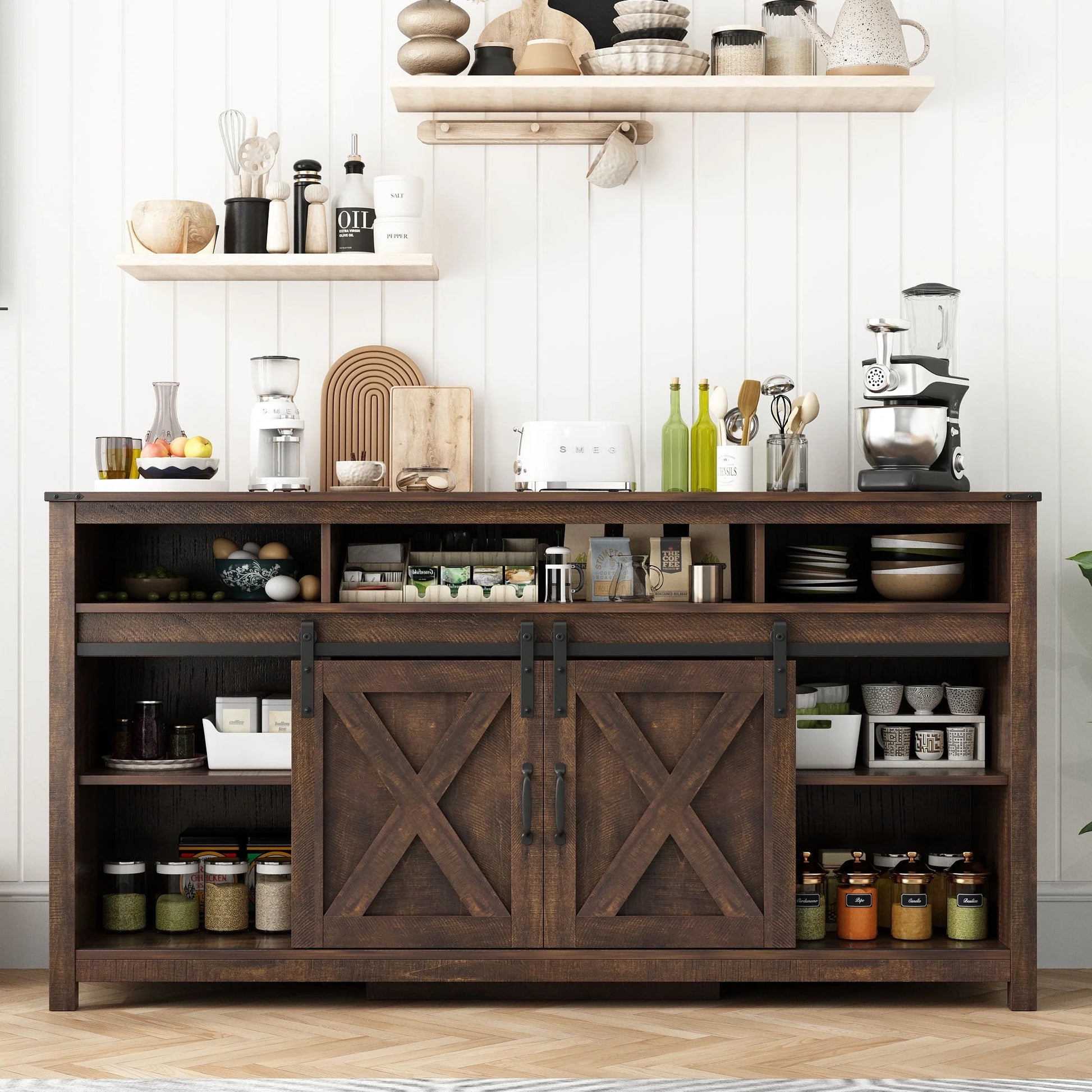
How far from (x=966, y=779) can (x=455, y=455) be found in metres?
1.44

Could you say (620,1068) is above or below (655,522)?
below

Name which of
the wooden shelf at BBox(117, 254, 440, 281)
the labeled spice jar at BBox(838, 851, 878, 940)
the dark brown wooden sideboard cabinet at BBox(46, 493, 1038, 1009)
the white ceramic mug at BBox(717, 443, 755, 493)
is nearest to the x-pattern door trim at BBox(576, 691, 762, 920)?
the dark brown wooden sideboard cabinet at BBox(46, 493, 1038, 1009)

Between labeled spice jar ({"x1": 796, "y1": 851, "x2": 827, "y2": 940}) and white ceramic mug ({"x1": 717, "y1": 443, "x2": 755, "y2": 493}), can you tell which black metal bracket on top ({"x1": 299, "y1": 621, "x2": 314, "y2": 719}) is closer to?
white ceramic mug ({"x1": 717, "y1": 443, "x2": 755, "y2": 493})

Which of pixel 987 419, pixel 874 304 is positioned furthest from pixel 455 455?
pixel 987 419

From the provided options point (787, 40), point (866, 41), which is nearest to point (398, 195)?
point (787, 40)

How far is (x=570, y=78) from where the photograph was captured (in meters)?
3.05

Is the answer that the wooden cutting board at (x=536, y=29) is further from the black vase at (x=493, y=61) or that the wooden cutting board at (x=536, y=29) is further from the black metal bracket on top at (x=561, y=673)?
the black metal bracket on top at (x=561, y=673)

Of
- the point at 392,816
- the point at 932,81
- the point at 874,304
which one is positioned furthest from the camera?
the point at 874,304

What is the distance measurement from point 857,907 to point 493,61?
2197mm

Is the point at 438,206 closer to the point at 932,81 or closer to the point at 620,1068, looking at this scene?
the point at 932,81

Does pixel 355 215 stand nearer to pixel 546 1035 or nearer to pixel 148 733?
pixel 148 733

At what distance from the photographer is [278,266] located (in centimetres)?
309

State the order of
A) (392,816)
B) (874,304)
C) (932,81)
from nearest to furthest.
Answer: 1. (392,816)
2. (932,81)
3. (874,304)

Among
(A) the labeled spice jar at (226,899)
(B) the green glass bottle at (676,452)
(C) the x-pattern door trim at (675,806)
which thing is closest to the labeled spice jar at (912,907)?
(C) the x-pattern door trim at (675,806)
